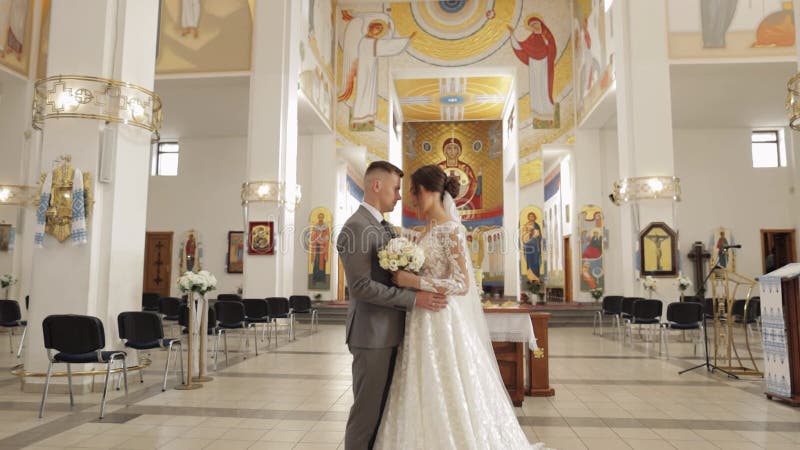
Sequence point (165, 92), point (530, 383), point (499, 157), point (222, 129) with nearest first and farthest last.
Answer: point (530, 383)
point (165, 92)
point (222, 129)
point (499, 157)

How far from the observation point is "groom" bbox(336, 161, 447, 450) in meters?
2.82

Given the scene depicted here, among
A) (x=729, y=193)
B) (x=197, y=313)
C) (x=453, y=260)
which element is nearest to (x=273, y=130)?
(x=197, y=313)

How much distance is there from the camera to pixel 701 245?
16688 mm

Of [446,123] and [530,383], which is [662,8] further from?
[446,123]

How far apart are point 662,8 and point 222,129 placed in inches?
521

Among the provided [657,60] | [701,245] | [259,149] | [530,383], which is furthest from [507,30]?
[530,383]

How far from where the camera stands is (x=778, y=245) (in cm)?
1706

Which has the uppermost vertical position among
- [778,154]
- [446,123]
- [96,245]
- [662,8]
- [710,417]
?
[446,123]

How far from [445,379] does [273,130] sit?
983 centimetres

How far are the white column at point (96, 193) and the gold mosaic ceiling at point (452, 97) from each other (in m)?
15.2

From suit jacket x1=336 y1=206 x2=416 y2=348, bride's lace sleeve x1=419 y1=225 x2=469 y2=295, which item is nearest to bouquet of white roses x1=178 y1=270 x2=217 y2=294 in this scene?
suit jacket x1=336 y1=206 x2=416 y2=348

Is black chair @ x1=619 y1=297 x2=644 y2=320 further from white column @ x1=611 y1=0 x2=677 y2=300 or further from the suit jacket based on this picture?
the suit jacket

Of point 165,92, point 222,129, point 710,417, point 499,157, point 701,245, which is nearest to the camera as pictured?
point 710,417

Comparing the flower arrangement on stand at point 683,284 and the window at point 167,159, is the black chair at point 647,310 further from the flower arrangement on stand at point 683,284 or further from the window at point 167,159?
the window at point 167,159
